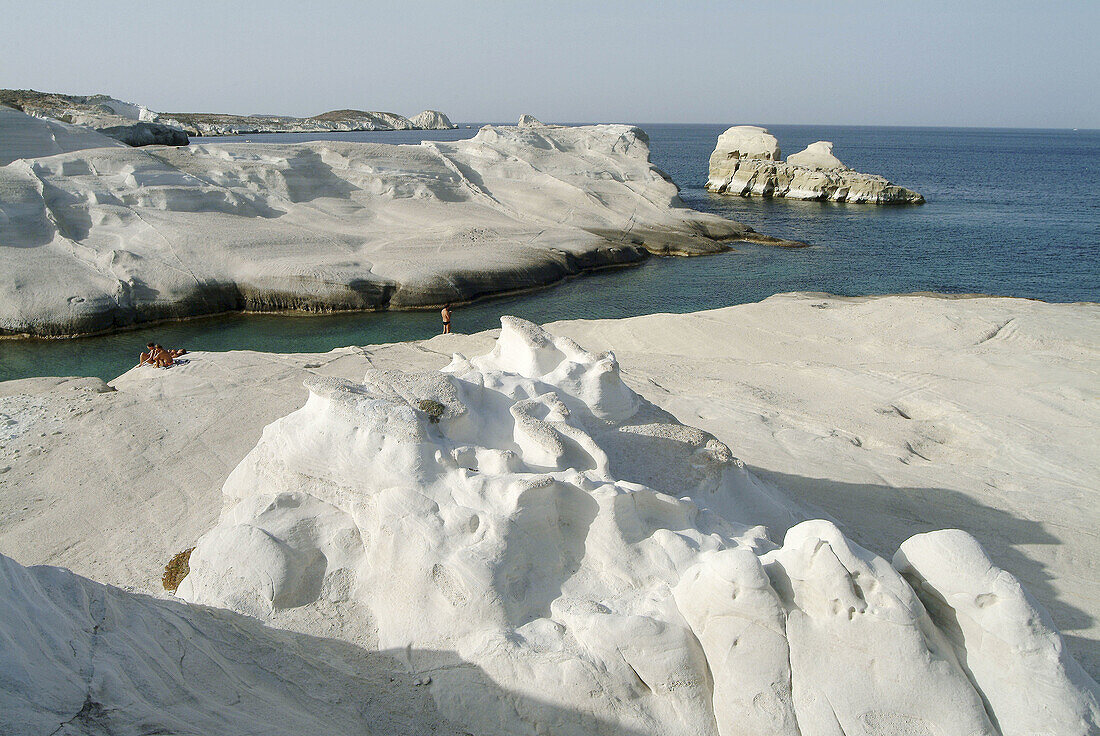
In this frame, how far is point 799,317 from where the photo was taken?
50.0 feet

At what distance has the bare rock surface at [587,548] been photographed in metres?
3.77

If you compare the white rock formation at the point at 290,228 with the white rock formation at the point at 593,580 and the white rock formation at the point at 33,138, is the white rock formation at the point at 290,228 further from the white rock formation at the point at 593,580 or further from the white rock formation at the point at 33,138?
the white rock formation at the point at 593,580

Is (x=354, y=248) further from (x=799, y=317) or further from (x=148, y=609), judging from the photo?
(x=148, y=609)

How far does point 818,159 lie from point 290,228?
127 feet

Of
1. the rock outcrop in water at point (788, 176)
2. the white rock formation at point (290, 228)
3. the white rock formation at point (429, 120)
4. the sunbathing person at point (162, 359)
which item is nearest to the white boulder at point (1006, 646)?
the sunbathing person at point (162, 359)

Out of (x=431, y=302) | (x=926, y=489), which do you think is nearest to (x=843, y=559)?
(x=926, y=489)

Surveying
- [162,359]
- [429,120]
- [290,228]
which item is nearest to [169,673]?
[162,359]

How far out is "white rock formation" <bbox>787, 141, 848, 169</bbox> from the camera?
48.7 metres

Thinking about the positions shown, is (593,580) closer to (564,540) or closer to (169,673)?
(564,540)

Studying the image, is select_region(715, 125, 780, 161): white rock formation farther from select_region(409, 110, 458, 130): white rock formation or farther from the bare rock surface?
select_region(409, 110, 458, 130): white rock formation

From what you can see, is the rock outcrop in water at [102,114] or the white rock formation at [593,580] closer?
the white rock formation at [593,580]

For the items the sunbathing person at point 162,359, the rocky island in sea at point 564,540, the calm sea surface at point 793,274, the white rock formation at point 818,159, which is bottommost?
the calm sea surface at point 793,274

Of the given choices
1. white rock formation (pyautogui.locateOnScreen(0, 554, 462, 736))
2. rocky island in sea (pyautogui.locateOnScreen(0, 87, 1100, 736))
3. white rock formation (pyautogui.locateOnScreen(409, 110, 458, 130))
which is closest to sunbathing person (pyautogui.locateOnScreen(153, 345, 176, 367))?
rocky island in sea (pyautogui.locateOnScreen(0, 87, 1100, 736))

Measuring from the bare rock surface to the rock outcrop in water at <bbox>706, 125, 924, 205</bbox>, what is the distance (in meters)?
40.1
